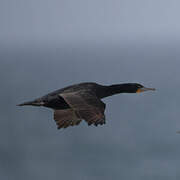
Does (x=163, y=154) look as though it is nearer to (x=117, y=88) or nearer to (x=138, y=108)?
(x=138, y=108)

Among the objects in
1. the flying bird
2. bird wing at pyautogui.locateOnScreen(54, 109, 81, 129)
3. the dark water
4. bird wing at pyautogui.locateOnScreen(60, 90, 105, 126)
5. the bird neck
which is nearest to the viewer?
bird wing at pyautogui.locateOnScreen(60, 90, 105, 126)

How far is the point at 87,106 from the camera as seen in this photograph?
11531mm

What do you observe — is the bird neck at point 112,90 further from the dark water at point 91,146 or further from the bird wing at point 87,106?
the dark water at point 91,146

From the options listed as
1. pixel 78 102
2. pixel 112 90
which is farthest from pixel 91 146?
pixel 78 102

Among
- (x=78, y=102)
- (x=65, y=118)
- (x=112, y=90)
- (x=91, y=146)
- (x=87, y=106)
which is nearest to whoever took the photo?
(x=87, y=106)

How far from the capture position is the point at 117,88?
14.7 metres

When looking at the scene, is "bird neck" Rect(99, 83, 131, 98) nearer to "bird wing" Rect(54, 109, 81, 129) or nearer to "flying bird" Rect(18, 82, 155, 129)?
"flying bird" Rect(18, 82, 155, 129)

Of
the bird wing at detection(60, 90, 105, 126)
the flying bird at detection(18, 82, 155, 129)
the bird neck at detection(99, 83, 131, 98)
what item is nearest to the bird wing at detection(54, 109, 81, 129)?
the flying bird at detection(18, 82, 155, 129)

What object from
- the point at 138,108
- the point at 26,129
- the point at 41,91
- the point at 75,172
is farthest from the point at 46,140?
the point at 138,108

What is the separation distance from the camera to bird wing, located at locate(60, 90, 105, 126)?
10891mm

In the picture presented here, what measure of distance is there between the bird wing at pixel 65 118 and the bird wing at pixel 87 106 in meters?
0.82

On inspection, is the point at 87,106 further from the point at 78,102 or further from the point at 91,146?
the point at 91,146

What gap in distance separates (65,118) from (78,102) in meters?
1.78

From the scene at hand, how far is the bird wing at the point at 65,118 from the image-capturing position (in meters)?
13.3
